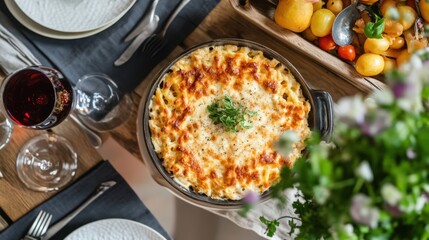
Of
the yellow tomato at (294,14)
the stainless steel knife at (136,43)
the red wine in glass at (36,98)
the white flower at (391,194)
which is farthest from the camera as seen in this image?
the stainless steel knife at (136,43)

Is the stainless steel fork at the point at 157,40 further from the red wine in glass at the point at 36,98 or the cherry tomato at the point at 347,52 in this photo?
the cherry tomato at the point at 347,52

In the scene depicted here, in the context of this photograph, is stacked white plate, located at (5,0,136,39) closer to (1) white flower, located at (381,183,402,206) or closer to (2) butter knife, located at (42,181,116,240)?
(2) butter knife, located at (42,181,116,240)

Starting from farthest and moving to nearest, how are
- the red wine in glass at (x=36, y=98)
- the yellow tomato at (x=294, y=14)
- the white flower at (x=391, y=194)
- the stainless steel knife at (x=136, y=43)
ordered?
the stainless steel knife at (x=136, y=43) → the yellow tomato at (x=294, y=14) → the red wine in glass at (x=36, y=98) → the white flower at (x=391, y=194)

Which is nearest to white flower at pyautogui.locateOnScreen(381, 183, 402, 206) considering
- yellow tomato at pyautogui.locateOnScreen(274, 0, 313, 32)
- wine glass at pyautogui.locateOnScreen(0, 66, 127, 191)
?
yellow tomato at pyautogui.locateOnScreen(274, 0, 313, 32)

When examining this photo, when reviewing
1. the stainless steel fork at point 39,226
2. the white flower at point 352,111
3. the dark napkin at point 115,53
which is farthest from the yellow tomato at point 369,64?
the stainless steel fork at point 39,226

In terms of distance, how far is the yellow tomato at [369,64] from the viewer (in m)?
1.87

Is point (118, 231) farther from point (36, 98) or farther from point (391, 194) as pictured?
point (391, 194)

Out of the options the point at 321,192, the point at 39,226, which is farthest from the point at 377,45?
the point at 39,226

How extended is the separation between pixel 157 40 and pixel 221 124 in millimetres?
344

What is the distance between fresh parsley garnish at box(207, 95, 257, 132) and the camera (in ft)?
5.95

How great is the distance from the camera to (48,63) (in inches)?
77.2

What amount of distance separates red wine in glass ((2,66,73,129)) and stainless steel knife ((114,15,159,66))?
24 centimetres

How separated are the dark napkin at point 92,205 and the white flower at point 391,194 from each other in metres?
1.14

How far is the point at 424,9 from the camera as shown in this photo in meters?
1.89
